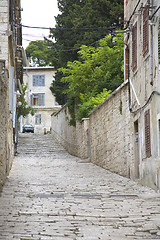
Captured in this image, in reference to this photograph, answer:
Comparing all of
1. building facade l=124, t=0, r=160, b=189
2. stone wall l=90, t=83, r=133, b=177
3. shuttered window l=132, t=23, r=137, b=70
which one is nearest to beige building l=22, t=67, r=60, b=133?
stone wall l=90, t=83, r=133, b=177

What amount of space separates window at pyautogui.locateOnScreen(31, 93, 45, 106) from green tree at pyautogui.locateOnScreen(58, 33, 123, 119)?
1289 inches

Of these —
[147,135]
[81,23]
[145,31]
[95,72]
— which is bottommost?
[147,135]

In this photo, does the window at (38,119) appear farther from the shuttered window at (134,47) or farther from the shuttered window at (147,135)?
the shuttered window at (147,135)

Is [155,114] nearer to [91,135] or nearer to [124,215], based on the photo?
[124,215]

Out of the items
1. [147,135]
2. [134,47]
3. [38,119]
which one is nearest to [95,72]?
[134,47]

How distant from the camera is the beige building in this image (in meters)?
58.6

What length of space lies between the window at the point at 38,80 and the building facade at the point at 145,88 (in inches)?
1752

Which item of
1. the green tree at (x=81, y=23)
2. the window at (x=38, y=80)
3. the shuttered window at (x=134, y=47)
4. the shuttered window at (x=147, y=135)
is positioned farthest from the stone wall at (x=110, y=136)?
the window at (x=38, y=80)

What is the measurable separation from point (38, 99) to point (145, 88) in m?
47.6

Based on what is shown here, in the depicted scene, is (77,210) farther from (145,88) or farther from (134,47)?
(134,47)

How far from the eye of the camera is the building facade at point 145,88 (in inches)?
425

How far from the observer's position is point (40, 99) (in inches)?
2329

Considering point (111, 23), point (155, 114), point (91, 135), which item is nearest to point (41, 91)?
point (111, 23)

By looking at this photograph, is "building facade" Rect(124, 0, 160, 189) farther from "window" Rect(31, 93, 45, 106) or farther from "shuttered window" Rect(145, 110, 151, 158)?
"window" Rect(31, 93, 45, 106)
